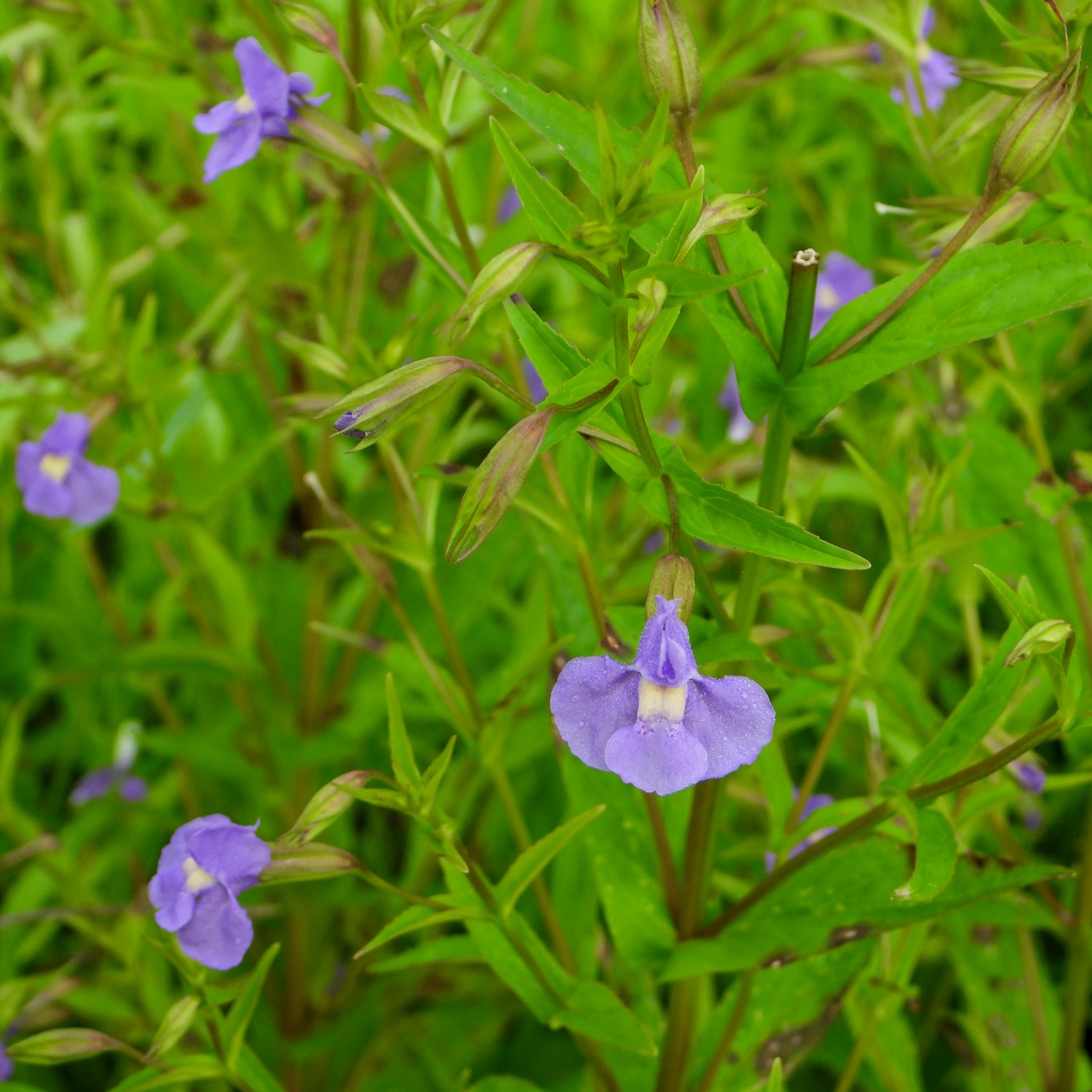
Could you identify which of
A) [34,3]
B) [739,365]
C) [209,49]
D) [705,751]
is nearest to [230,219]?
[209,49]

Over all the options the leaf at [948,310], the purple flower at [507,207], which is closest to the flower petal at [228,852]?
the leaf at [948,310]

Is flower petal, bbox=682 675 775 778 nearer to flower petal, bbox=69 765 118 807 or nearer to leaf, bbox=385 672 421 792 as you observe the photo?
leaf, bbox=385 672 421 792

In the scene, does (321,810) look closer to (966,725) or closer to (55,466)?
(966,725)

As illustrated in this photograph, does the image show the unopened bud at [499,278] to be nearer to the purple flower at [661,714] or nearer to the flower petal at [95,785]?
the purple flower at [661,714]

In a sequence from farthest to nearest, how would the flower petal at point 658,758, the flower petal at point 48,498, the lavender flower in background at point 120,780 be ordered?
the lavender flower in background at point 120,780 → the flower petal at point 48,498 → the flower petal at point 658,758

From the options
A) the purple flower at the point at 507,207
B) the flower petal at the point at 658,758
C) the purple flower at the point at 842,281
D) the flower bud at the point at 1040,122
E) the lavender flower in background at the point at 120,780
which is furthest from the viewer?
the purple flower at the point at 507,207

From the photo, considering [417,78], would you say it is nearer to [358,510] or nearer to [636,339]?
[636,339]

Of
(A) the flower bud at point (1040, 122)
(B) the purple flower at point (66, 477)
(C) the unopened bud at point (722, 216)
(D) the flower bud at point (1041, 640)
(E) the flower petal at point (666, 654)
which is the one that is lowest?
(B) the purple flower at point (66, 477)

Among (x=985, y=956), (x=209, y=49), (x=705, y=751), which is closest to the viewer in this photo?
(x=705, y=751)
